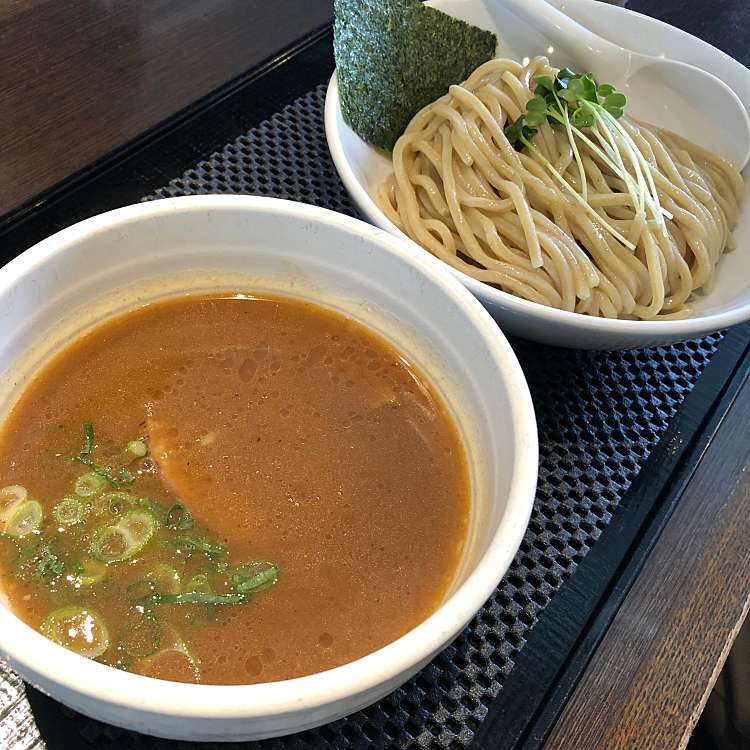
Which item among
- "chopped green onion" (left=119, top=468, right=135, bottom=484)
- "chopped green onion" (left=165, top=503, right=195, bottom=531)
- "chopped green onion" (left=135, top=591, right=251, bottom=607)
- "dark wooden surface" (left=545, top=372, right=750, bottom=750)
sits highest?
"chopped green onion" (left=119, top=468, right=135, bottom=484)

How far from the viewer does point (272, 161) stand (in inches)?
62.6

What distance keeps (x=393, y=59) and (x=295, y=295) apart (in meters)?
0.71

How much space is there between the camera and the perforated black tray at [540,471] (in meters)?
0.94

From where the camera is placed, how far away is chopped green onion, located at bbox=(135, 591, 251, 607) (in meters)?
0.86

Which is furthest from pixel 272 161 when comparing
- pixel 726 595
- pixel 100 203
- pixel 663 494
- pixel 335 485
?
pixel 726 595

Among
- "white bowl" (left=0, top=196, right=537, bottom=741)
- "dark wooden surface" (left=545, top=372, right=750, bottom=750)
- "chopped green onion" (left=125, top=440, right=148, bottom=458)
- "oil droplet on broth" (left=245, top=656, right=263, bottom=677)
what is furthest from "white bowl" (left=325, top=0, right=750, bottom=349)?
"oil droplet on broth" (left=245, top=656, right=263, bottom=677)

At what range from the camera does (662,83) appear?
185 cm

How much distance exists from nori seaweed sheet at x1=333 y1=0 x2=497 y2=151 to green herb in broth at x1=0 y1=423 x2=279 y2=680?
969 mm

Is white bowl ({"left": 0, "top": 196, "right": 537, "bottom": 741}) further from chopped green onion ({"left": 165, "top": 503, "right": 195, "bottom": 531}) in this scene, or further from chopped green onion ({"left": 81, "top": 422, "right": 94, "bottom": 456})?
chopped green onion ({"left": 165, "top": 503, "right": 195, "bottom": 531})

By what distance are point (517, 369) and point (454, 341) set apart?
0.43 ft

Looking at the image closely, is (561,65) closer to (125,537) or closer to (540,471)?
(540,471)

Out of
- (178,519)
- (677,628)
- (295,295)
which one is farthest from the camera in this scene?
Answer: (295,295)

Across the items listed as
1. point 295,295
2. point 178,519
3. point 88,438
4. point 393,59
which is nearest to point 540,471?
point 295,295

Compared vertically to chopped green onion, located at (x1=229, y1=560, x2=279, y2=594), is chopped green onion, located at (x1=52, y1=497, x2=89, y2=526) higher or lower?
higher
